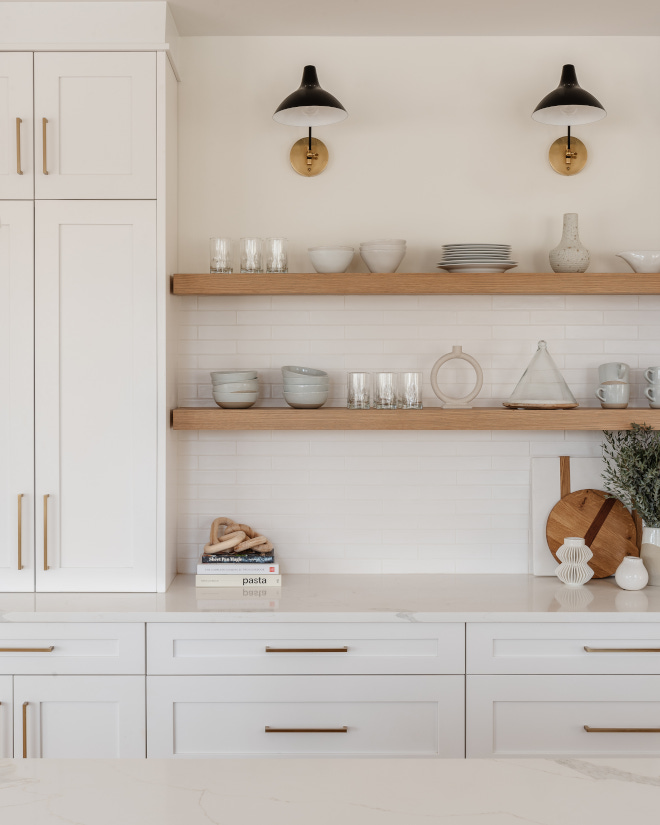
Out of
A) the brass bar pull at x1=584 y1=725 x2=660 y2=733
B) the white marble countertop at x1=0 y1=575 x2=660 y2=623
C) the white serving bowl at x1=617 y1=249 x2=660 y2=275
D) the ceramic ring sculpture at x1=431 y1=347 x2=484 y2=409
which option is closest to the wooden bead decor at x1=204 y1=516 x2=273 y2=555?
the white marble countertop at x1=0 y1=575 x2=660 y2=623

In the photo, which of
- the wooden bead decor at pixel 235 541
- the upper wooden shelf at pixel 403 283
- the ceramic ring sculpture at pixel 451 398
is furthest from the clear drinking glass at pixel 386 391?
the wooden bead decor at pixel 235 541

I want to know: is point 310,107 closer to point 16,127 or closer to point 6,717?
point 16,127

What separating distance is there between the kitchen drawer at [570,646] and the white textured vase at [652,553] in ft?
1.26

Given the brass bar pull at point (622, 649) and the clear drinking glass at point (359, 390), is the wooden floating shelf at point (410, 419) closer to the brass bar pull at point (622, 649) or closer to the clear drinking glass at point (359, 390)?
the clear drinking glass at point (359, 390)

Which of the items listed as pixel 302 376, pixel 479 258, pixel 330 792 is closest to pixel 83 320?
pixel 302 376

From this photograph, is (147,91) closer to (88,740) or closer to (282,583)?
(282,583)

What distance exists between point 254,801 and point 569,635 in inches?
63.6

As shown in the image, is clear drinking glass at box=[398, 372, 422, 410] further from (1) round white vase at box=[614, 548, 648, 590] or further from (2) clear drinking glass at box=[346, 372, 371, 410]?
(1) round white vase at box=[614, 548, 648, 590]

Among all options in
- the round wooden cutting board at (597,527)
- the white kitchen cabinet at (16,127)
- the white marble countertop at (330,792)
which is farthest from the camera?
the round wooden cutting board at (597,527)

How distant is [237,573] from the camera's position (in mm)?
2744

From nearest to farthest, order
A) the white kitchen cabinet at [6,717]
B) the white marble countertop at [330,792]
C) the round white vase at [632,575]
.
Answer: the white marble countertop at [330,792]
the white kitchen cabinet at [6,717]
the round white vase at [632,575]

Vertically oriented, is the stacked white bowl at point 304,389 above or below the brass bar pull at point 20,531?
above

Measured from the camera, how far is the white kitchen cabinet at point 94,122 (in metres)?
2.61

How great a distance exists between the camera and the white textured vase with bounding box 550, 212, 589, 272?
2793 mm
